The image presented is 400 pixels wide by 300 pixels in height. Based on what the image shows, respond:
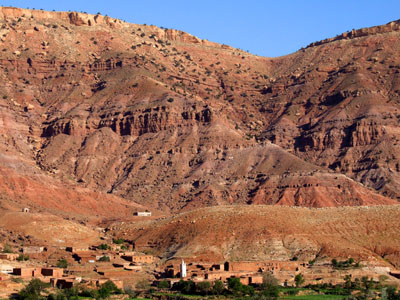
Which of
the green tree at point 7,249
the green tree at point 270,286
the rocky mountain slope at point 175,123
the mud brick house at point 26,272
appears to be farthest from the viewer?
the rocky mountain slope at point 175,123

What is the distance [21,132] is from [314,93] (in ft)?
172

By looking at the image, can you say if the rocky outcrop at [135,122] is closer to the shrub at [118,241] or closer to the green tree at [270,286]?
the shrub at [118,241]

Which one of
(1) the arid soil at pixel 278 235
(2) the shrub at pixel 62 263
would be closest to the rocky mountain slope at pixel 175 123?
(1) the arid soil at pixel 278 235

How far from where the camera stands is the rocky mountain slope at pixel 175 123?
141m

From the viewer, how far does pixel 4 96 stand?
164 metres

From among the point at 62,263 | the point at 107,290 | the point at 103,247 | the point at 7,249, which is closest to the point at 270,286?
the point at 107,290

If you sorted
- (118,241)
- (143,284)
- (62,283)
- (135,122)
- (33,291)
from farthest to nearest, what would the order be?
(135,122), (118,241), (143,284), (62,283), (33,291)

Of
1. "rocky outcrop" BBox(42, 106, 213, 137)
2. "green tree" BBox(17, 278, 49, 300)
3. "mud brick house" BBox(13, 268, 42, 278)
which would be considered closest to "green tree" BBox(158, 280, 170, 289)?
"mud brick house" BBox(13, 268, 42, 278)

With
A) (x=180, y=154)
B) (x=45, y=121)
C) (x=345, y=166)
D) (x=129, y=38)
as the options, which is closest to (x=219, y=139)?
(x=180, y=154)

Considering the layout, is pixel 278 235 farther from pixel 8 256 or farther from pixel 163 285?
pixel 8 256

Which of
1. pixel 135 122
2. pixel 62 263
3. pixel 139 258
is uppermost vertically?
pixel 135 122

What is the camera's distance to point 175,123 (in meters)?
160

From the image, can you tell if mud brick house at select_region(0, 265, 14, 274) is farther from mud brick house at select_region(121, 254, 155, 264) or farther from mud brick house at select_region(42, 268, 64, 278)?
mud brick house at select_region(121, 254, 155, 264)

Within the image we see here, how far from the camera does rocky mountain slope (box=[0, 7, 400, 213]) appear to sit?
141 meters
